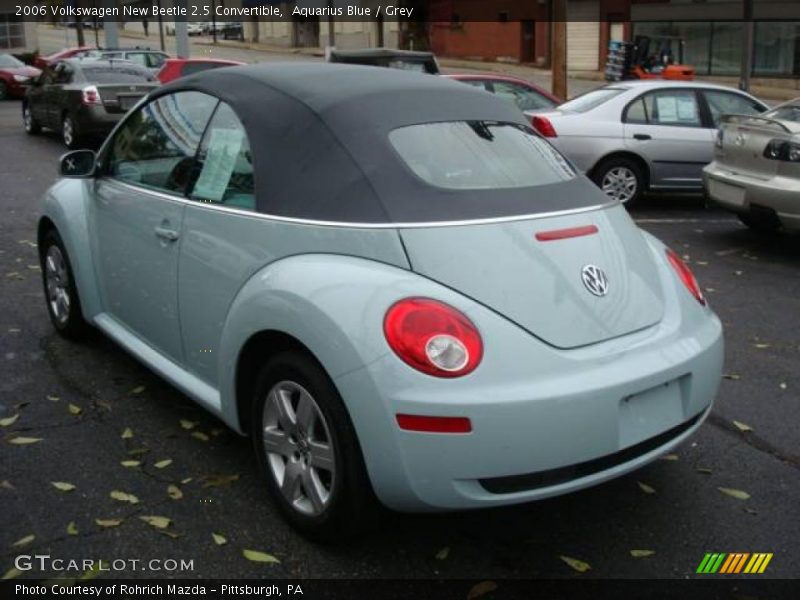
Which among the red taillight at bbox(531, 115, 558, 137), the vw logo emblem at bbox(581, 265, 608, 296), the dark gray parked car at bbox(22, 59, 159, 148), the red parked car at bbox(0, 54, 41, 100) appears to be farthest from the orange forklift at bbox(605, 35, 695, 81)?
the vw logo emblem at bbox(581, 265, 608, 296)

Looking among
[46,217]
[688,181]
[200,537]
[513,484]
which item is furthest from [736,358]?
[688,181]

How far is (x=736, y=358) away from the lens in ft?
17.1

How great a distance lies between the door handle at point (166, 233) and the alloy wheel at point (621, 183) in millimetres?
7010

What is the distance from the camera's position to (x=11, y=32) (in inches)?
1626

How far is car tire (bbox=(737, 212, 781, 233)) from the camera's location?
25.1ft

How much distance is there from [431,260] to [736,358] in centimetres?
293

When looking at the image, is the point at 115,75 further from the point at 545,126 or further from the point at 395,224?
the point at 395,224

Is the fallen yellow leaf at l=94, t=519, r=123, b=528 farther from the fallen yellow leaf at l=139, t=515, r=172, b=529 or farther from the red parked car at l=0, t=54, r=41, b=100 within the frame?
the red parked car at l=0, t=54, r=41, b=100

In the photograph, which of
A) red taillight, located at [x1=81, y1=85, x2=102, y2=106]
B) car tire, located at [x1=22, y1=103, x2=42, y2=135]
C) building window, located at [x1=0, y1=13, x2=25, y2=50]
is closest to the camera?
red taillight, located at [x1=81, y1=85, x2=102, y2=106]

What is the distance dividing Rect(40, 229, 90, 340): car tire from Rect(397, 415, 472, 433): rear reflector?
2.83 m

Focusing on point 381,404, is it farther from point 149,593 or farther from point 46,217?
point 46,217

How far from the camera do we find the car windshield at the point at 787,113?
25.6ft

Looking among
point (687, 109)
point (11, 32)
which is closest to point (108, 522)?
point (687, 109)

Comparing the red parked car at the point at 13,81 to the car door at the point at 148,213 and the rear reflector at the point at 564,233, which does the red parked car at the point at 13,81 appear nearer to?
the car door at the point at 148,213
